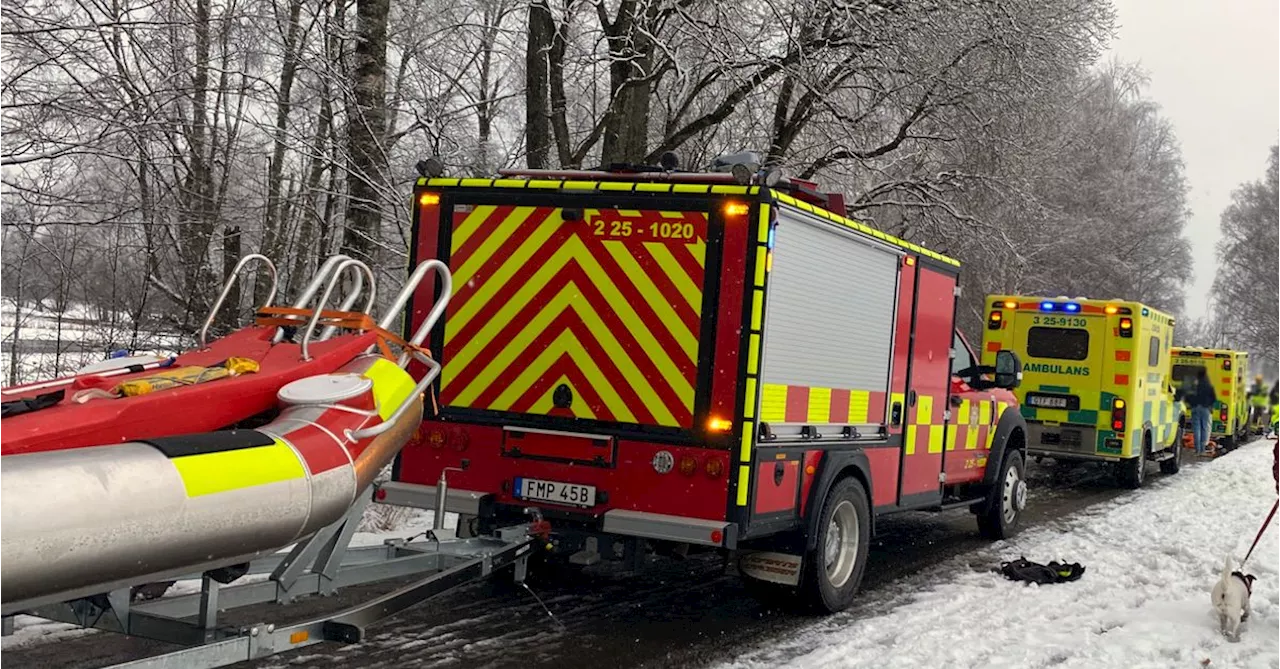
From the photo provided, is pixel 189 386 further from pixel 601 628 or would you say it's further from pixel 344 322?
pixel 601 628

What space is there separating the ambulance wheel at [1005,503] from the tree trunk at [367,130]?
21.7 feet

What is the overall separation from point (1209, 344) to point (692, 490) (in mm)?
2660

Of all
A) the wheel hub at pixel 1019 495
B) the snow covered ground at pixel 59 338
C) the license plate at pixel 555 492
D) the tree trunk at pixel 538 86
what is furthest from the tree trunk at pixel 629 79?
the license plate at pixel 555 492

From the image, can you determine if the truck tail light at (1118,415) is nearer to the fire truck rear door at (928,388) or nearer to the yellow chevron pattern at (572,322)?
the fire truck rear door at (928,388)

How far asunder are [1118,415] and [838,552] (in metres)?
9.37

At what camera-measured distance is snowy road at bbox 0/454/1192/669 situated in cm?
566

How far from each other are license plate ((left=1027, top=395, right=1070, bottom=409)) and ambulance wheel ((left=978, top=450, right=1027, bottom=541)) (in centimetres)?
491

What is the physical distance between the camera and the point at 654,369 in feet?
20.7

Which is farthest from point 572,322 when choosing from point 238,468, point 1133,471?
point 1133,471

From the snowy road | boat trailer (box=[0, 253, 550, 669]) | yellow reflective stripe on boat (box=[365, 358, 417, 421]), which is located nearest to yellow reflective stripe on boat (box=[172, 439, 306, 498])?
boat trailer (box=[0, 253, 550, 669])

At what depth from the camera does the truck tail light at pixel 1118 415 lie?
15.1m

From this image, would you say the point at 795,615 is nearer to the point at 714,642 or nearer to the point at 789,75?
the point at 714,642

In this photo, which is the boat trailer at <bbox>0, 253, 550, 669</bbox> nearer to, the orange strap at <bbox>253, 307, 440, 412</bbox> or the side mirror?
the orange strap at <bbox>253, 307, 440, 412</bbox>

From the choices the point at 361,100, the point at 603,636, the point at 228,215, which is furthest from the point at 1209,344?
the point at 228,215
